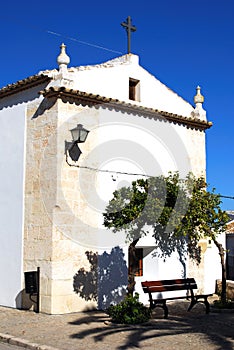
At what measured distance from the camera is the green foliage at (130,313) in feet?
28.5

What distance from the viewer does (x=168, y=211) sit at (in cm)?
896

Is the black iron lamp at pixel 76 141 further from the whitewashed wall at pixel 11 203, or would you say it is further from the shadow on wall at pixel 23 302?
the shadow on wall at pixel 23 302

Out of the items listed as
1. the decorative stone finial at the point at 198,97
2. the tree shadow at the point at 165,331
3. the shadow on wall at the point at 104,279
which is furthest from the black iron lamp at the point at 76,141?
the decorative stone finial at the point at 198,97

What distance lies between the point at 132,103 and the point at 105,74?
952mm

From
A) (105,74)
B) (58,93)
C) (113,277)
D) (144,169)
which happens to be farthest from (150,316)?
(105,74)

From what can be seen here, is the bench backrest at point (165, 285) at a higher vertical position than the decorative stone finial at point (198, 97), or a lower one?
lower

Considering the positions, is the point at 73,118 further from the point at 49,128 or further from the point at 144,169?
the point at 144,169

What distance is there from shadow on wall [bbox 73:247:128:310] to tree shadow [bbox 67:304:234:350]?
906 mm

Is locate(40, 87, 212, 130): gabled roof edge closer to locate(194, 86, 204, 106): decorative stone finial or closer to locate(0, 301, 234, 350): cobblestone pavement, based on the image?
locate(194, 86, 204, 106): decorative stone finial

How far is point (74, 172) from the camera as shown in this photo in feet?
34.6

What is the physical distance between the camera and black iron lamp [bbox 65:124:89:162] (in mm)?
10180

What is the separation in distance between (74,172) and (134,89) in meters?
3.18

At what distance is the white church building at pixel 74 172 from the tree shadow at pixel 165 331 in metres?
1.34

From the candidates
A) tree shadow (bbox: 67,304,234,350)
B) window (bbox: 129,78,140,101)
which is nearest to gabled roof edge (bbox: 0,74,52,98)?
window (bbox: 129,78,140,101)
